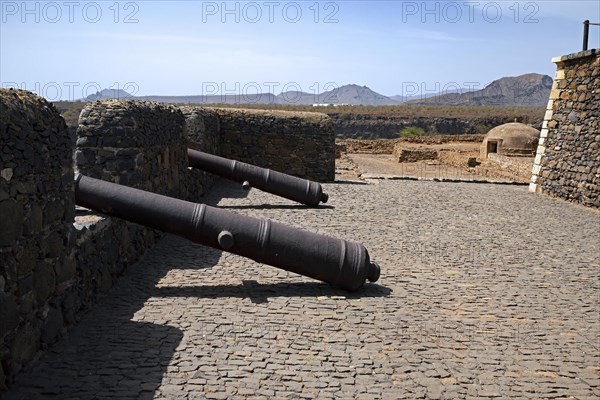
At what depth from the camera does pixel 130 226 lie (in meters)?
7.20

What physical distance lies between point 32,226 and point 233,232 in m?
2.38

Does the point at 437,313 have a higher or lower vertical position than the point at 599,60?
lower

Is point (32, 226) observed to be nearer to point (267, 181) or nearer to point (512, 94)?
point (267, 181)

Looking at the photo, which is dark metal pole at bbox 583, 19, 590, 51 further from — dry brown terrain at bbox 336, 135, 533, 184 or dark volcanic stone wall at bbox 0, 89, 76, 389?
dark volcanic stone wall at bbox 0, 89, 76, 389

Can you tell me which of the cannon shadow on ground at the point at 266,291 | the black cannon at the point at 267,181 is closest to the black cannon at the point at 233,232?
the cannon shadow on ground at the point at 266,291

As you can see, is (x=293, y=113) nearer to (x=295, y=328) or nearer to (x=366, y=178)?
(x=366, y=178)

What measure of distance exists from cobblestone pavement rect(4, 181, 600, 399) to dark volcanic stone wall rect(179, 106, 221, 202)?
323 cm

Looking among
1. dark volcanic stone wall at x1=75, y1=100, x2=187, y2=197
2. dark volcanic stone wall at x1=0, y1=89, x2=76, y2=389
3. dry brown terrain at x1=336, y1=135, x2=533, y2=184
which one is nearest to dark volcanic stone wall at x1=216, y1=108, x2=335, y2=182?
dry brown terrain at x1=336, y1=135, x2=533, y2=184

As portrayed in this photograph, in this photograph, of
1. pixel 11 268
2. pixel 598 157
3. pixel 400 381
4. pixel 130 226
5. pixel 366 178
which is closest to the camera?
pixel 11 268

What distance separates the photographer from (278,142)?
1692cm

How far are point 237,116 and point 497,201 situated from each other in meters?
7.42

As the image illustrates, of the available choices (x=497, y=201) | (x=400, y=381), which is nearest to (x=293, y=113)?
(x=497, y=201)

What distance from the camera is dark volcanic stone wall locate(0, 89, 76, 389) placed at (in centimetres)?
399

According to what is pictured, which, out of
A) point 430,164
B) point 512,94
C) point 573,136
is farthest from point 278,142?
point 512,94
